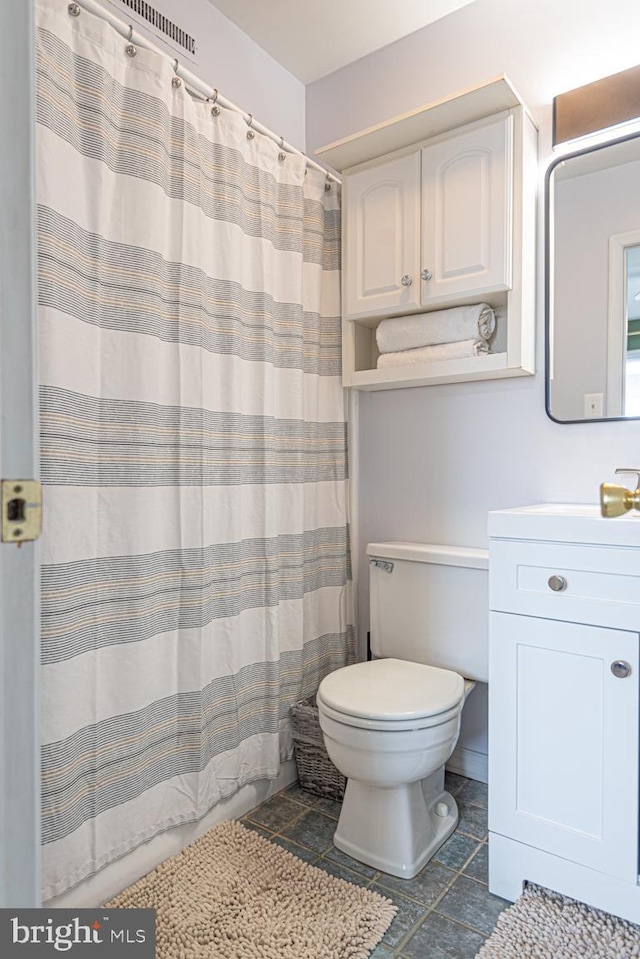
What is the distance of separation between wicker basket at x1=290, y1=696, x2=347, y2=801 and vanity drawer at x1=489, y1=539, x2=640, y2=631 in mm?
777

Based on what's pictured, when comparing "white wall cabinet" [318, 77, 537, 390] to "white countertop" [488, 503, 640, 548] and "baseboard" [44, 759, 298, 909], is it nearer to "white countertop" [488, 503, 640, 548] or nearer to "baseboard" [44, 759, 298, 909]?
"white countertop" [488, 503, 640, 548]

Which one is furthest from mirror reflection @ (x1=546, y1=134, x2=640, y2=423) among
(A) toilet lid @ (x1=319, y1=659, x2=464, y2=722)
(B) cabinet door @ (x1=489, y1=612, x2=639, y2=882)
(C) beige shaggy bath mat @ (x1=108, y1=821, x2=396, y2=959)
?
(C) beige shaggy bath mat @ (x1=108, y1=821, x2=396, y2=959)

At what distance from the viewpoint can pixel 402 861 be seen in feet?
4.73

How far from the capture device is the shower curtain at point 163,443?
47.2 inches

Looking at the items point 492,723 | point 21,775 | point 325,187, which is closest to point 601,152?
point 325,187

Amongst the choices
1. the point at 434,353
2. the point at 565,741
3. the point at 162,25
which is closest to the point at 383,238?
the point at 434,353

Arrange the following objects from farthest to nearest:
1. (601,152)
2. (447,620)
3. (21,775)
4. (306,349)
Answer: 1. (306,349)
2. (447,620)
3. (601,152)
4. (21,775)

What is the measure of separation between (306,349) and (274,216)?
431 millimetres

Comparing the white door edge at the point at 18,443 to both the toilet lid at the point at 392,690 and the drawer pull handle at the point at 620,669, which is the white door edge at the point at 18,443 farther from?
the drawer pull handle at the point at 620,669

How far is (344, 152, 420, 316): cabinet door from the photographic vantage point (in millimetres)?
1846

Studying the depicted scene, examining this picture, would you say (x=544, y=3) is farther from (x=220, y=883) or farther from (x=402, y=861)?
(x=220, y=883)

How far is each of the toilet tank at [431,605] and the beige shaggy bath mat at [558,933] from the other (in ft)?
1.91

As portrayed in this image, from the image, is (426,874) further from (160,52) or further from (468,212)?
(160,52)

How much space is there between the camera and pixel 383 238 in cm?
192
